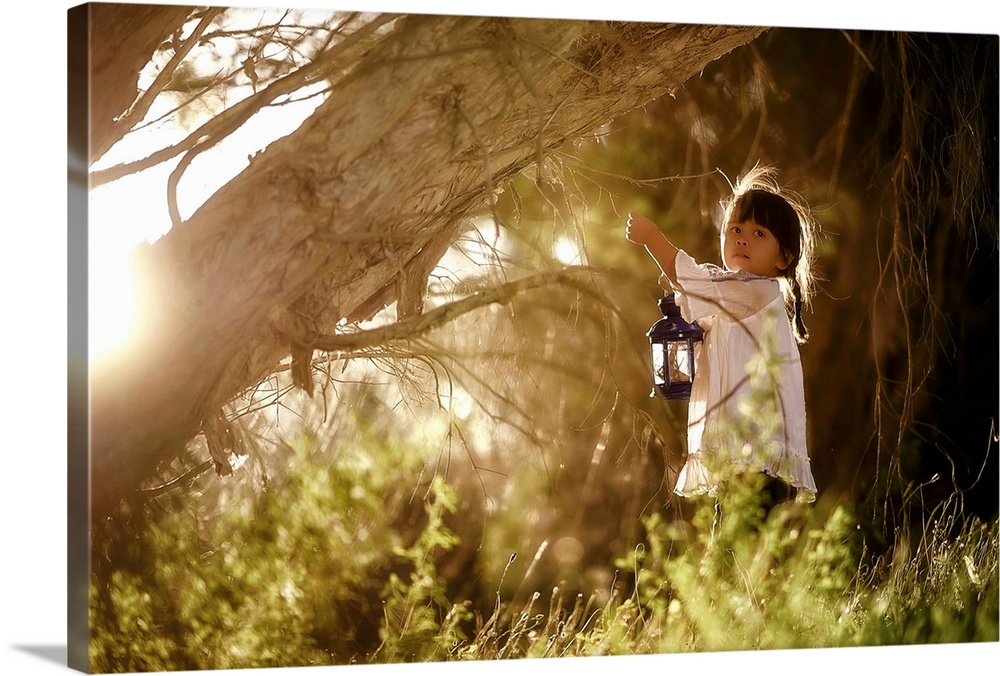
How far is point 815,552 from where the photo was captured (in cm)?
445

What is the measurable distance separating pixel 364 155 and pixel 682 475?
1373 millimetres

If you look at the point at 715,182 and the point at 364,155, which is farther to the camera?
the point at 715,182

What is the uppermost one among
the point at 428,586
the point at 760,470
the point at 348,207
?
the point at 348,207

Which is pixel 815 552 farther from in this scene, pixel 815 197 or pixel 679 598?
pixel 815 197

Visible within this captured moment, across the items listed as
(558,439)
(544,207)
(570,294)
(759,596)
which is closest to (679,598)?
(759,596)

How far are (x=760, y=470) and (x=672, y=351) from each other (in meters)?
0.47

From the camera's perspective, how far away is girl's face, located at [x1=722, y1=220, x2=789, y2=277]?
173 inches

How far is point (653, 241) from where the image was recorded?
4.29 meters

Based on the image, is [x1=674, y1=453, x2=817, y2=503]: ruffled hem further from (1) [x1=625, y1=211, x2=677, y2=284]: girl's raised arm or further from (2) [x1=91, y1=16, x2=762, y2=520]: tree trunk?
(2) [x1=91, y1=16, x2=762, y2=520]: tree trunk

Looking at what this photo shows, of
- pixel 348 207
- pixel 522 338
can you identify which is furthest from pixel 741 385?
pixel 348 207

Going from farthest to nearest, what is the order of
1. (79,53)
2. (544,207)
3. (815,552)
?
1. (815,552)
2. (544,207)
3. (79,53)

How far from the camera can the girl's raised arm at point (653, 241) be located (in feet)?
14.0

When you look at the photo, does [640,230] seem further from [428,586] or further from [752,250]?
[428,586]

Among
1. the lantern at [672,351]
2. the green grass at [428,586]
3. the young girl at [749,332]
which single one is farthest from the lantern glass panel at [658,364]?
the green grass at [428,586]
